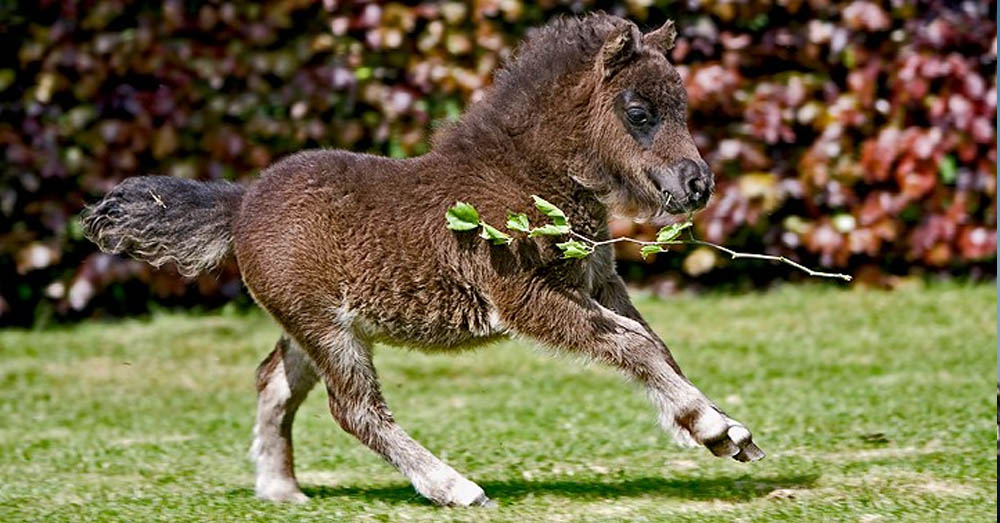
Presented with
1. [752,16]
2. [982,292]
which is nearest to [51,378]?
[752,16]

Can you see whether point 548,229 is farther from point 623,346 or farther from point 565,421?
point 565,421

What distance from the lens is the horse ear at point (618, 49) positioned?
5414mm

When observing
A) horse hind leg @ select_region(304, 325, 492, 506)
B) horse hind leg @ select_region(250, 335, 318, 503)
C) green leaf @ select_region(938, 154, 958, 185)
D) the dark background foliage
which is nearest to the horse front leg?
horse hind leg @ select_region(304, 325, 492, 506)

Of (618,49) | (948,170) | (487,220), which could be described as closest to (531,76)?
(618,49)

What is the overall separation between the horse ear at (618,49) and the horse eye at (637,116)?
0.47ft

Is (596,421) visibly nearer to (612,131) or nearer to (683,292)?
(612,131)

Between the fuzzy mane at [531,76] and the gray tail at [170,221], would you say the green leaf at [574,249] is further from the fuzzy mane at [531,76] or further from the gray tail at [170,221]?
the gray tail at [170,221]

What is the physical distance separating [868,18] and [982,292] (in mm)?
1859

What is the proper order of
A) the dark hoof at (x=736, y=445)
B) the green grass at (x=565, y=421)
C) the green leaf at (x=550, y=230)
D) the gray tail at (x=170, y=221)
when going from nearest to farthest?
the dark hoof at (x=736, y=445)
the green leaf at (x=550, y=230)
the green grass at (x=565, y=421)
the gray tail at (x=170, y=221)

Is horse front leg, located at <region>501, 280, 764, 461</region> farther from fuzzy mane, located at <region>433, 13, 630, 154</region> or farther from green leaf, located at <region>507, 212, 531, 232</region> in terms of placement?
fuzzy mane, located at <region>433, 13, 630, 154</region>

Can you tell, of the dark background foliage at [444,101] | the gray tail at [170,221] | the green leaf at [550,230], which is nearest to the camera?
the green leaf at [550,230]

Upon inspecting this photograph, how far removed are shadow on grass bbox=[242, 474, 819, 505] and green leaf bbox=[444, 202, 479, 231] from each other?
0.99m

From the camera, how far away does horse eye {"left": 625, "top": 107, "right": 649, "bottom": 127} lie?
18.0ft

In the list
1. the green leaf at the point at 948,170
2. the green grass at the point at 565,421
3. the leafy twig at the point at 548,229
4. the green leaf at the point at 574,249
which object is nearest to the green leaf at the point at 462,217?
the leafy twig at the point at 548,229
